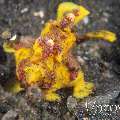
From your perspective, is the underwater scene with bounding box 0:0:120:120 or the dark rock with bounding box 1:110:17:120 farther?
the underwater scene with bounding box 0:0:120:120

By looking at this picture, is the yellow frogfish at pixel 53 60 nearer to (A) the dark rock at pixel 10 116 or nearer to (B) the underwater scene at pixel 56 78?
(B) the underwater scene at pixel 56 78

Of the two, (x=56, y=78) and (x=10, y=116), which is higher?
(x=56, y=78)

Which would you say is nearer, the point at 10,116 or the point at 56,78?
the point at 10,116

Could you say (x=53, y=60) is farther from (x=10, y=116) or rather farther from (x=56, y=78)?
(x=10, y=116)

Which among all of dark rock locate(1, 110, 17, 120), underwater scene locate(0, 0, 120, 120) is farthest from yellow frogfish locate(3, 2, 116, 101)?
dark rock locate(1, 110, 17, 120)

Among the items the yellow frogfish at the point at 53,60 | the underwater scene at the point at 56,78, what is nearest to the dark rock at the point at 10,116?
the underwater scene at the point at 56,78

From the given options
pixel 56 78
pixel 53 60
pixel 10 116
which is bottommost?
pixel 10 116

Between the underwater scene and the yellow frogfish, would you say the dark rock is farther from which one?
the yellow frogfish

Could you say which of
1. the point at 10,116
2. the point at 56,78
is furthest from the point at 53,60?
the point at 10,116
